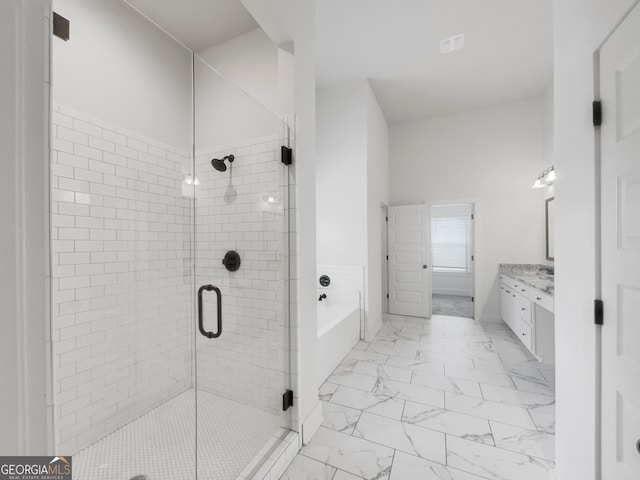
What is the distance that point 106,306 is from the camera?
70.9 inches

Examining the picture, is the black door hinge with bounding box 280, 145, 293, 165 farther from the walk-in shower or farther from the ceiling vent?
the ceiling vent

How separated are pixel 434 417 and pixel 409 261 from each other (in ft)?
9.76

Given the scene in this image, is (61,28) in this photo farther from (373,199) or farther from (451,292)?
(451,292)

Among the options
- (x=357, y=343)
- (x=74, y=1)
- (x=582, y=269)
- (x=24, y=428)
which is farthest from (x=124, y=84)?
(x=357, y=343)

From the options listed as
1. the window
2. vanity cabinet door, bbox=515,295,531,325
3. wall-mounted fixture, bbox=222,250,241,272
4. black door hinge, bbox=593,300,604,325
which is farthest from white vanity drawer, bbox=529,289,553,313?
the window

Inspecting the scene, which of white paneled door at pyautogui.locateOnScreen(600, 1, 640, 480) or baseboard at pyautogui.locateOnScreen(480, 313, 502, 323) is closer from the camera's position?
white paneled door at pyautogui.locateOnScreen(600, 1, 640, 480)

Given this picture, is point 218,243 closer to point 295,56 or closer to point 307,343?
point 307,343

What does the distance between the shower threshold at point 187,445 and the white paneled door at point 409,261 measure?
11.5 ft

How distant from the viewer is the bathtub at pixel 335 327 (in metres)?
2.57

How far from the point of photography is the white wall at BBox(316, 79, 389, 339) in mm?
3564

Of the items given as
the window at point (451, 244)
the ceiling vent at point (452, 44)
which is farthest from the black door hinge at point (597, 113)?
the window at point (451, 244)

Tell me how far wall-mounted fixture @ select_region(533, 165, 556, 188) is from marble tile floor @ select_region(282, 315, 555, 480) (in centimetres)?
223

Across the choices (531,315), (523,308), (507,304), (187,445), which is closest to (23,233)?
(187,445)

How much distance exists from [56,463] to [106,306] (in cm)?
150
